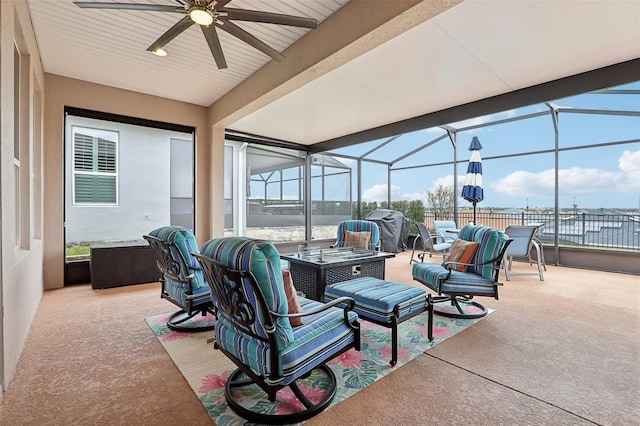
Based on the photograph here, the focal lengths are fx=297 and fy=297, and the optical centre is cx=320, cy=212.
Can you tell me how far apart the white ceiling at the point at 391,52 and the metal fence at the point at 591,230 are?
363 cm

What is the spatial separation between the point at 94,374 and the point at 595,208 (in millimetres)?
8608

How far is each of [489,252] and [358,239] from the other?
204cm

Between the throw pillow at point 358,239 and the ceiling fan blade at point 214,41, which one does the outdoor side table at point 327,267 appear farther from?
the ceiling fan blade at point 214,41

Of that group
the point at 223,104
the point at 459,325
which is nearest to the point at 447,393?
the point at 459,325

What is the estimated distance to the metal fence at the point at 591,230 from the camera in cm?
566

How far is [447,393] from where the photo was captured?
6.13 feet

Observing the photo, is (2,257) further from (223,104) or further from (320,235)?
(320,235)

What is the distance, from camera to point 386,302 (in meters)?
2.26

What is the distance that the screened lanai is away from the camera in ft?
18.8

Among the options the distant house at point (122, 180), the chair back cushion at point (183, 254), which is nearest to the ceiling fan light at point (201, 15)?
the chair back cushion at point (183, 254)

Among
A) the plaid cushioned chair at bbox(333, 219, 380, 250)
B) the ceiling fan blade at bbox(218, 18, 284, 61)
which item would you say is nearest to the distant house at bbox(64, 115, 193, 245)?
the plaid cushioned chair at bbox(333, 219, 380, 250)

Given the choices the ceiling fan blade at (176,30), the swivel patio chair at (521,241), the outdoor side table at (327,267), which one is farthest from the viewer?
the swivel patio chair at (521,241)

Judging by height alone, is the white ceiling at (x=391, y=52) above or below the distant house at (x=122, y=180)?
above

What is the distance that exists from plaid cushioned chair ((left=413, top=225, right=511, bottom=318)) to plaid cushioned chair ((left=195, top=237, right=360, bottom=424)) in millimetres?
1624
